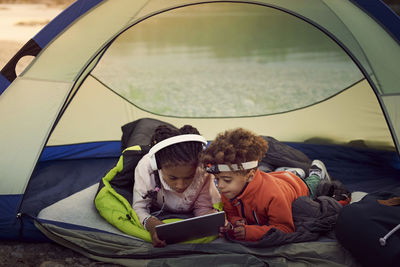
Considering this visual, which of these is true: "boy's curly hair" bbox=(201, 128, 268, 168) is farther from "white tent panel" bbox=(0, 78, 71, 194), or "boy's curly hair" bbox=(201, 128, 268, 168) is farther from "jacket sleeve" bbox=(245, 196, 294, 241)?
"white tent panel" bbox=(0, 78, 71, 194)

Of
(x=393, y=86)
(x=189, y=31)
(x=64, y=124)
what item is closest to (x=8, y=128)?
(x=64, y=124)

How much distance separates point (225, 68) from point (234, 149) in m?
6.69

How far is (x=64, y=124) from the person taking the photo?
3482 millimetres

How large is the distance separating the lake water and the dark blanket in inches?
154

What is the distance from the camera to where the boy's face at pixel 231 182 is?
2.14 m

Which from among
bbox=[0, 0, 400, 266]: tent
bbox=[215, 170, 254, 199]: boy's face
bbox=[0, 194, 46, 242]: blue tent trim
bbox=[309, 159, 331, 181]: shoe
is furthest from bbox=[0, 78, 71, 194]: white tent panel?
bbox=[309, 159, 331, 181]: shoe

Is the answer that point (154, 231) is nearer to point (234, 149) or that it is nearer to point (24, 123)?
point (234, 149)

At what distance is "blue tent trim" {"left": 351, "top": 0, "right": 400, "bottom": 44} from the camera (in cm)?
240

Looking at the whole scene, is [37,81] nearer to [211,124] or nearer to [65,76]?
[65,76]

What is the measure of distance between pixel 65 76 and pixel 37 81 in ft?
0.47

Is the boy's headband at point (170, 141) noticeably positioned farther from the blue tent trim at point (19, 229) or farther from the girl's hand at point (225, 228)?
the blue tent trim at point (19, 229)

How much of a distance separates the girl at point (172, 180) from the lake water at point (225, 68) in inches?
147

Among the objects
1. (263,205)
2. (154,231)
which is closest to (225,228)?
(263,205)

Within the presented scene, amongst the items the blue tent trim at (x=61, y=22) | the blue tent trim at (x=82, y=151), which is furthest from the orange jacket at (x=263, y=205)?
the blue tent trim at (x=82, y=151)
